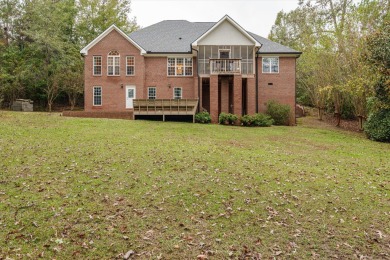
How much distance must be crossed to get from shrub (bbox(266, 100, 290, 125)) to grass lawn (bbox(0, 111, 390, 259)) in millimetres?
13316

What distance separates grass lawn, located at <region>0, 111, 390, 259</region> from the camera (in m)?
5.15

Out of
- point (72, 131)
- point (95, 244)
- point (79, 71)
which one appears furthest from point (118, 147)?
point (79, 71)

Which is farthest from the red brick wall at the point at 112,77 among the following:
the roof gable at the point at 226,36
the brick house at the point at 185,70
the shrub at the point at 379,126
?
the shrub at the point at 379,126

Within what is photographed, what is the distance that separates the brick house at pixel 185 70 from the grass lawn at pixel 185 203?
15.0 metres

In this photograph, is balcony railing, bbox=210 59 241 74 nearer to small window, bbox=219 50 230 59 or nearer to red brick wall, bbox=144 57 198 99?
small window, bbox=219 50 230 59

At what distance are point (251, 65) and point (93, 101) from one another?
14839mm

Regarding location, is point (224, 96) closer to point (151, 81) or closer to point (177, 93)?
point (177, 93)

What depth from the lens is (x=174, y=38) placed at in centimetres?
2908

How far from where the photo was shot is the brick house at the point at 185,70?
26.1 metres

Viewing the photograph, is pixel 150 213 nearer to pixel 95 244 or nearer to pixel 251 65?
pixel 95 244

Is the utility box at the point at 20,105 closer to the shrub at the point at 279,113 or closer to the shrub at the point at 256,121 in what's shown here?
the shrub at the point at 256,121

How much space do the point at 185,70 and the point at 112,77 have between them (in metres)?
6.76

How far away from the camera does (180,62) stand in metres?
27.3

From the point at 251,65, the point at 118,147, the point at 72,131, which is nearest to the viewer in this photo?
the point at 118,147
